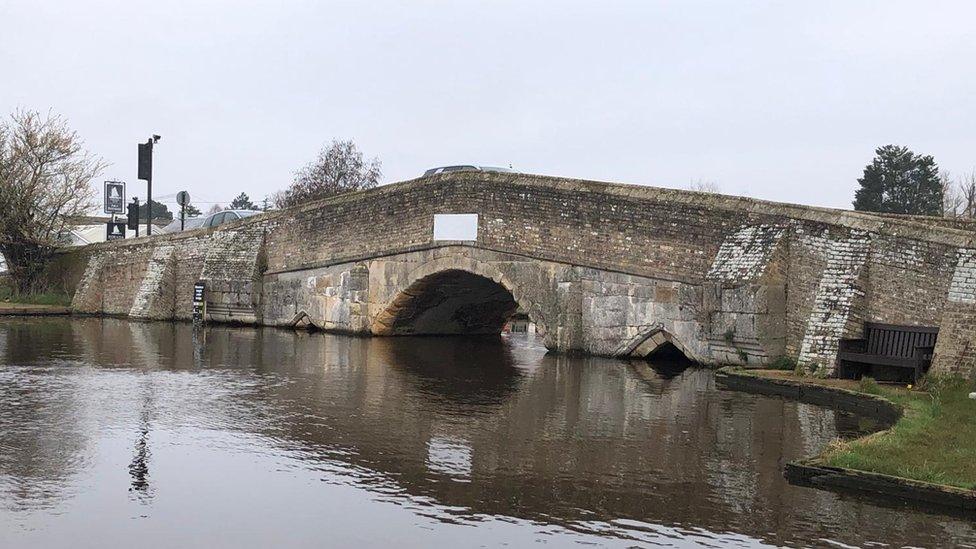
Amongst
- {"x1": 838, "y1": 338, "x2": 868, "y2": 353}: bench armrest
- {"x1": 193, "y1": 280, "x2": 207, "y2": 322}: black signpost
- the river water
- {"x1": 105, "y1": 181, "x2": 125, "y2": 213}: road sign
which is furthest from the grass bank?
{"x1": 838, "y1": 338, "x2": 868, "y2": 353}: bench armrest

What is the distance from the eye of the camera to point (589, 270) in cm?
1983

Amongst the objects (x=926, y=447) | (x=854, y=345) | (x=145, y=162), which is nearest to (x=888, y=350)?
(x=854, y=345)

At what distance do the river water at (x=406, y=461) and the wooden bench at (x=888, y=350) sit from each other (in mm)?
1483

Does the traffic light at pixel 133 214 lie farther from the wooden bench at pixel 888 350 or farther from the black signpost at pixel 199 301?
the wooden bench at pixel 888 350

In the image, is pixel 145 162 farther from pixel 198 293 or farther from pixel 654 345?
pixel 654 345

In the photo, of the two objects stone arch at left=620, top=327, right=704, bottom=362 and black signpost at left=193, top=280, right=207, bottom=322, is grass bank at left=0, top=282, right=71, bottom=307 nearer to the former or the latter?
black signpost at left=193, top=280, right=207, bottom=322

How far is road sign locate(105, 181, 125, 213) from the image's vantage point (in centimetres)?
3756

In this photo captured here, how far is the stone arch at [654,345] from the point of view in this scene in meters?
18.4

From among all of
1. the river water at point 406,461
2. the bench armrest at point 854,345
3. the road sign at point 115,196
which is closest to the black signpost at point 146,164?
the road sign at point 115,196

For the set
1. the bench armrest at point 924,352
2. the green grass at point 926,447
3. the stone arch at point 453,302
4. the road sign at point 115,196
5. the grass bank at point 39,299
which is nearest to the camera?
the green grass at point 926,447

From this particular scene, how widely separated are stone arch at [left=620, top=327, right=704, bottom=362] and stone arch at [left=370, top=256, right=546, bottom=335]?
2.04 m

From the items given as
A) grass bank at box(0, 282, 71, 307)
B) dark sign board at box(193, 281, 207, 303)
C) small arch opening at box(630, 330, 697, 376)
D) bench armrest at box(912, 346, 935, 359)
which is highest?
dark sign board at box(193, 281, 207, 303)

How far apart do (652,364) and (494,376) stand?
3.69 meters

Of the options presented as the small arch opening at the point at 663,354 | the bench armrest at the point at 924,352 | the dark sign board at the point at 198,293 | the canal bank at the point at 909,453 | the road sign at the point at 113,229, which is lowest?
the canal bank at the point at 909,453
